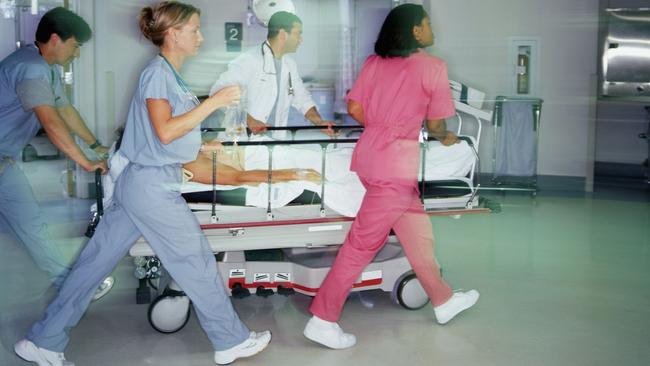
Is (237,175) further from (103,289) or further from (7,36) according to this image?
(7,36)

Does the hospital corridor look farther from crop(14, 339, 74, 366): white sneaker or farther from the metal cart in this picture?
the metal cart

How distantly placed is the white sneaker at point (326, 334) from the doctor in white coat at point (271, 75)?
1213 millimetres

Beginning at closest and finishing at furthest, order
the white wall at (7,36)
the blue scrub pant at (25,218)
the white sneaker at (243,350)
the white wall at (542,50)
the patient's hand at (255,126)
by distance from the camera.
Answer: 1. the white sneaker at (243,350)
2. the blue scrub pant at (25,218)
3. the patient's hand at (255,126)
4. the white wall at (542,50)
5. the white wall at (7,36)

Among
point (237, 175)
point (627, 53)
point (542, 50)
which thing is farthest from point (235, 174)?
point (627, 53)

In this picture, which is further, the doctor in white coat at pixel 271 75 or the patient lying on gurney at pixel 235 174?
Result: the doctor in white coat at pixel 271 75

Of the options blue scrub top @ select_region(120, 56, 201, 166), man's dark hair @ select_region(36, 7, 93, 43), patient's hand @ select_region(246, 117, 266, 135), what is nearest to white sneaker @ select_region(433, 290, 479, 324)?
patient's hand @ select_region(246, 117, 266, 135)

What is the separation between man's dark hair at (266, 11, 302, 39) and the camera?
4.35m

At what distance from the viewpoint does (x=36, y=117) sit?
3.60m

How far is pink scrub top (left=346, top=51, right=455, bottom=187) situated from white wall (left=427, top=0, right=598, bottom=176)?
5.00m

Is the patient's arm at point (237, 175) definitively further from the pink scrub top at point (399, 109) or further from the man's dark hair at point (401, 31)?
the man's dark hair at point (401, 31)

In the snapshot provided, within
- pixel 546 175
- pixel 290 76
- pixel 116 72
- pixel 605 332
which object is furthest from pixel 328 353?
pixel 546 175

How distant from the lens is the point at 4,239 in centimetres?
575

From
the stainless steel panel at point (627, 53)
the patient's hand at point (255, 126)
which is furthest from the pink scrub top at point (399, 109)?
the stainless steel panel at point (627, 53)

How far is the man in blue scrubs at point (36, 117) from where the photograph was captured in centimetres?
341
